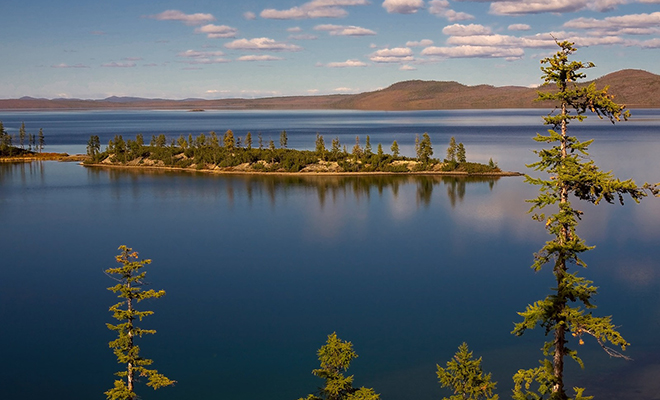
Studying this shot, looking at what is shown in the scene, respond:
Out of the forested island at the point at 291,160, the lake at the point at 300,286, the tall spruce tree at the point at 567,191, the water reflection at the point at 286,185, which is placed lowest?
the lake at the point at 300,286

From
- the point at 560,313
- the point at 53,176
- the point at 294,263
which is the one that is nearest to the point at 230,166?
the point at 53,176

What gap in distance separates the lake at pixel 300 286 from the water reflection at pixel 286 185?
1015 mm

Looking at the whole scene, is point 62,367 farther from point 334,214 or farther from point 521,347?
point 334,214

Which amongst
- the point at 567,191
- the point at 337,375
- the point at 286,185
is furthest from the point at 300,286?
the point at 286,185

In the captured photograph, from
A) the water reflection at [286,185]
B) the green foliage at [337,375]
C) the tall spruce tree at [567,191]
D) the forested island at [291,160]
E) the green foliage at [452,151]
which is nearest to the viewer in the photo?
the tall spruce tree at [567,191]

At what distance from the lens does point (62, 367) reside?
111 feet

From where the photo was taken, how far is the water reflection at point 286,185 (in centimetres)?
8969

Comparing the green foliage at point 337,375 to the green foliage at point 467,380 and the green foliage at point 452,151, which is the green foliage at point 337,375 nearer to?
the green foliage at point 467,380

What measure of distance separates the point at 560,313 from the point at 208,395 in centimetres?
2101

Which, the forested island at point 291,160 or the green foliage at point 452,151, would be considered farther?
the green foliage at point 452,151

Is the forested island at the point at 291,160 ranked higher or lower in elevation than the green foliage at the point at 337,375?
higher

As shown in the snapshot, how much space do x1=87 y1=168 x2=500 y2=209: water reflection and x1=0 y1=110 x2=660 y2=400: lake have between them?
3.33 feet

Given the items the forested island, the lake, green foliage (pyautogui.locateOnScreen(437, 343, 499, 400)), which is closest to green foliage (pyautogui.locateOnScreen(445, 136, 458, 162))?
the forested island

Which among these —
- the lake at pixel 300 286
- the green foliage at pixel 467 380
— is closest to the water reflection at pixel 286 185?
the lake at pixel 300 286
